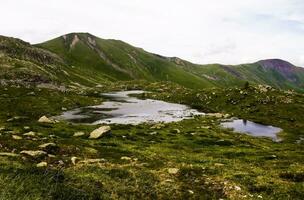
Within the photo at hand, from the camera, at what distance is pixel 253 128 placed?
9500 cm

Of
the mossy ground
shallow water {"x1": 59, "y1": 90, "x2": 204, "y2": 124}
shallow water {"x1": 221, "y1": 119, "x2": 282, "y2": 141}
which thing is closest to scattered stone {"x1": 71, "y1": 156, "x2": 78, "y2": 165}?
the mossy ground

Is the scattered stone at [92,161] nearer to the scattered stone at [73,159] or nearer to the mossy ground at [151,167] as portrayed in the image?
the mossy ground at [151,167]

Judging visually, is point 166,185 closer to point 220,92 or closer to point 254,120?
point 254,120

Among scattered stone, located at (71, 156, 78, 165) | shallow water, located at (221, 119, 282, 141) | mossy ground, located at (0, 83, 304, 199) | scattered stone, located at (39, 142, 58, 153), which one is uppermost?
scattered stone, located at (39, 142, 58, 153)

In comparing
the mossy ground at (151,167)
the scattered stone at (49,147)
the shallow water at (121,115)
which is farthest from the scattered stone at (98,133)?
the shallow water at (121,115)

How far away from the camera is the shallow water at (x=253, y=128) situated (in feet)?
285

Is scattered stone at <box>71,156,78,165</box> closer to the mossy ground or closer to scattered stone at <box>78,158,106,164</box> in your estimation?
the mossy ground

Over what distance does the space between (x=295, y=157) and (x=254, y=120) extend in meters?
55.1

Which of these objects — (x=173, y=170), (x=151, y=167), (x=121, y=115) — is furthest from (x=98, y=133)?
(x=121, y=115)

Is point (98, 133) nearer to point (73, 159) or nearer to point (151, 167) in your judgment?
point (73, 159)

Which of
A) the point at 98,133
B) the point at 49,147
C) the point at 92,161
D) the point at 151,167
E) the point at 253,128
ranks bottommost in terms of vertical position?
the point at 253,128

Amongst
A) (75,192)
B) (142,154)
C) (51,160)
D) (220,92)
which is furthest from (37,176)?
(220,92)

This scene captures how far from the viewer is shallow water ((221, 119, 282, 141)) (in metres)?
87.0

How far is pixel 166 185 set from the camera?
33.2 metres
